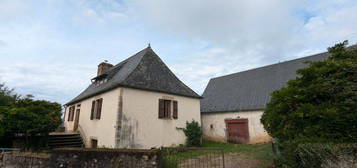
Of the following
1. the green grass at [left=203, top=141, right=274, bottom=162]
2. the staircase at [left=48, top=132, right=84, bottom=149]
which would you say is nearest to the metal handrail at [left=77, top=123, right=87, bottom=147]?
the staircase at [left=48, top=132, right=84, bottom=149]

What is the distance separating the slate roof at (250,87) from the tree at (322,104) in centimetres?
716

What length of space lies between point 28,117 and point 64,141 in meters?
3.21

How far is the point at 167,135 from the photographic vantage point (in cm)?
955

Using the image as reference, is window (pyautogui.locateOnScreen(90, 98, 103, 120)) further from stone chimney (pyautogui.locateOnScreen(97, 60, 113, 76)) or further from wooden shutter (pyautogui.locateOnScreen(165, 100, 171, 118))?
stone chimney (pyautogui.locateOnScreen(97, 60, 113, 76))

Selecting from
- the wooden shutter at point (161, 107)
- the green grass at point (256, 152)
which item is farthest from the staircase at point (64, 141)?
the green grass at point (256, 152)

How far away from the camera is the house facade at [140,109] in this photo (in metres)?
8.23

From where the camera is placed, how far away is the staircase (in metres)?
9.44

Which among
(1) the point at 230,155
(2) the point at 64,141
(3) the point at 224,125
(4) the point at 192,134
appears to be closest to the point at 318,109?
(1) the point at 230,155

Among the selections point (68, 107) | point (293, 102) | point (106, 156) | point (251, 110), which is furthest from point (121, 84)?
point (68, 107)

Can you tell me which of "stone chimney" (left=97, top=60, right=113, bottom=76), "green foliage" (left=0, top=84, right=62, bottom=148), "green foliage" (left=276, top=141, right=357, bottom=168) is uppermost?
"stone chimney" (left=97, top=60, right=113, bottom=76)

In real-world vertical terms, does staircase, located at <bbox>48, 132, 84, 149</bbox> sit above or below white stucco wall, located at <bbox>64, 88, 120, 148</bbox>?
below

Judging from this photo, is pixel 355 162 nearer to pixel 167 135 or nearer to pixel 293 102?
pixel 293 102

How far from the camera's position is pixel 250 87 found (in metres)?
14.2

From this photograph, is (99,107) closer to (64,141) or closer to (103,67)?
(64,141)
